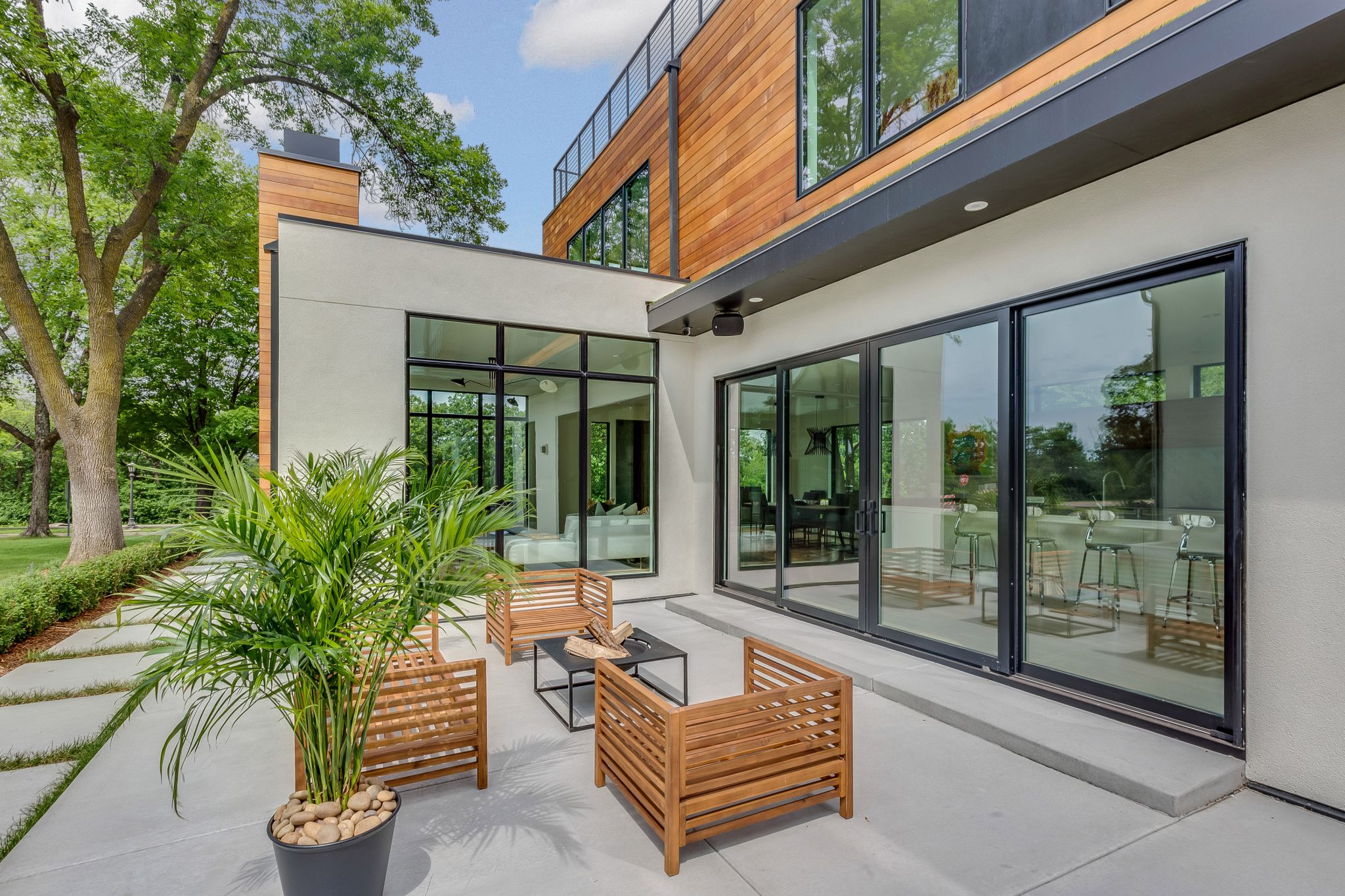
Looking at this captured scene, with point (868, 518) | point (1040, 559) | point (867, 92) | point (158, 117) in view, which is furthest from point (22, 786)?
point (158, 117)

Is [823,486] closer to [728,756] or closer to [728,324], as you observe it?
[728,324]

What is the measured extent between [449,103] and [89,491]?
418 inches

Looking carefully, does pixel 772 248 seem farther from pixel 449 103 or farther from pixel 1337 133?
pixel 449 103

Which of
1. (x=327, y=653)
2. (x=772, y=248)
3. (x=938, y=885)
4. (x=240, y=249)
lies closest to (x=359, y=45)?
(x=240, y=249)

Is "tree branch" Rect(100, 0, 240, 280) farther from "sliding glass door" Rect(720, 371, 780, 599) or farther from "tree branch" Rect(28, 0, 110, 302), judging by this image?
"sliding glass door" Rect(720, 371, 780, 599)

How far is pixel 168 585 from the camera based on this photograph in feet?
6.32

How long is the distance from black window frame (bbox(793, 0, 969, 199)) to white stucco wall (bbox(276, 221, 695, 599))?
8.04 feet

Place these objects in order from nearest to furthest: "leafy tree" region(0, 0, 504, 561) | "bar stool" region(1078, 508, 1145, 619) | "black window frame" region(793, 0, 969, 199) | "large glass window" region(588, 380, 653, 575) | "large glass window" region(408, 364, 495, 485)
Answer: "bar stool" region(1078, 508, 1145, 619) → "black window frame" region(793, 0, 969, 199) → "large glass window" region(408, 364, 495, 485) → "large glass window" region(588, 380, 653, 575) → "leafy tree" region(0, 0, 504, 561)

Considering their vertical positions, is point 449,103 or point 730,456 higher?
point 449,103

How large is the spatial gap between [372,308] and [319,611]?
4.88 meters

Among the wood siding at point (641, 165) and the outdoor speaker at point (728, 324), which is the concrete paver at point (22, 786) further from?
the wood siding at point (641, 165)

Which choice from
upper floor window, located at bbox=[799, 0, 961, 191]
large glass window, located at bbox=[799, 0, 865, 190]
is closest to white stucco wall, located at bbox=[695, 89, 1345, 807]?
upper floor window, located at bbox=[799, 0, 961, 191]

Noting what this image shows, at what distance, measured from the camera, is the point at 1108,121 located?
3000 millimetres

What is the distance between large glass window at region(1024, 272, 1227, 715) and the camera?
3242 mm
